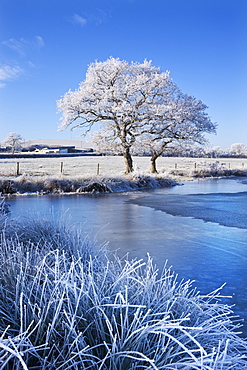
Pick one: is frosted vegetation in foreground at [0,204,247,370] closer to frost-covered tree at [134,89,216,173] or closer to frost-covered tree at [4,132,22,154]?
frost-covered tree at [134,89,216,173]

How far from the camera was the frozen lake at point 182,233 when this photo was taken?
500 centimetres

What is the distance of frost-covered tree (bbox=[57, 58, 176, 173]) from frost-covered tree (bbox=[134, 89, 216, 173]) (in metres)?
0.81

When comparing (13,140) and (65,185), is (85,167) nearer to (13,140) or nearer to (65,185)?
(65,185)

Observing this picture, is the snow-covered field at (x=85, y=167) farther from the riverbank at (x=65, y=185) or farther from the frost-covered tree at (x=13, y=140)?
the frost-covered tree at (x=13, y=140)

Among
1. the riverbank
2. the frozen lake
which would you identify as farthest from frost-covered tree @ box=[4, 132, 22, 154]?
the frozen lake

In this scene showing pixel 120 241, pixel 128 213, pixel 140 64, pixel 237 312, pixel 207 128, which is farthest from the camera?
pixel 207 128

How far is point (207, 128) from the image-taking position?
2972 centimetres

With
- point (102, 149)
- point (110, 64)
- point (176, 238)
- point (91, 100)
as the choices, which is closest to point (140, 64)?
point (110, 64)

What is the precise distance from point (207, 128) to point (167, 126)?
4227mm

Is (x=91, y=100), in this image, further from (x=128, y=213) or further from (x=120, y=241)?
(x=120, y=241)

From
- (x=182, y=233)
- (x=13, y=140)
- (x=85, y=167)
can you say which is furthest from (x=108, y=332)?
(x=13, y=140)

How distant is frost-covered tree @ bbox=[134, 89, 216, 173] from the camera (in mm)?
26594

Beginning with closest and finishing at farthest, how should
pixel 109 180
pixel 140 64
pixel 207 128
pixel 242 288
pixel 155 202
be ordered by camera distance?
1. pixel 242 288
2. pixel 155 202
3. pixel 109 180
4. pixel 140 64
5. pixel 207 128

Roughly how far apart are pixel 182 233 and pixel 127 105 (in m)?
18.1
